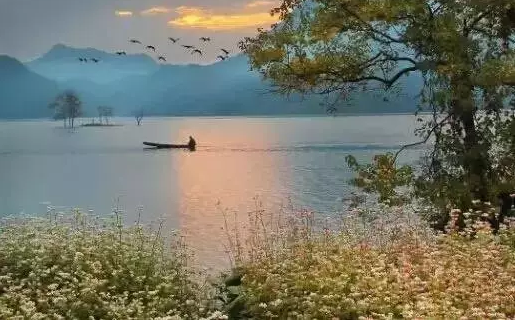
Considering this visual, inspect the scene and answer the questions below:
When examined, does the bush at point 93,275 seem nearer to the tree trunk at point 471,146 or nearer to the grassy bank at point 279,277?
the grassy bank at point 279,277

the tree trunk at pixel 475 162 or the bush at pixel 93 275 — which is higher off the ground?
the tree trunk at pixel 475 162

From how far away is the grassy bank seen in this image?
8.08 metres

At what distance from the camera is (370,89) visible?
18141 mm

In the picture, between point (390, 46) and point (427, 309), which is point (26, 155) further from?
point (427, 309)

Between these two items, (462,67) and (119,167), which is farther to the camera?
(119,167)

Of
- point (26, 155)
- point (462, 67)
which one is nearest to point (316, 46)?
point (462, 67)

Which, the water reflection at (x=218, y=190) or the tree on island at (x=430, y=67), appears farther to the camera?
the water reflection at (x=218, y=190)

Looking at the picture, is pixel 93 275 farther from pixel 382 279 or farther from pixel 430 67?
pixel 430 67

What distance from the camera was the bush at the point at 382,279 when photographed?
779 cm

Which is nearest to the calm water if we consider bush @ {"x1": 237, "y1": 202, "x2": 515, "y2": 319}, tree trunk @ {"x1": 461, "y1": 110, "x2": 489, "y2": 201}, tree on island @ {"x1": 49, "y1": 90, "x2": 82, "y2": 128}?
tree trunk @ {"x1": 461, "y1": 110, "x2": 489, "y2": 201}

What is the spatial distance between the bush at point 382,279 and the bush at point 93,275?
3.54ft

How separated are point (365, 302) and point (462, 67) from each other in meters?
8.59

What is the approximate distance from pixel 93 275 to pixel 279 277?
284 centimetres

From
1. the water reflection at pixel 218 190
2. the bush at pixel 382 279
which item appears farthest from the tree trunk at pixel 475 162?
the water reflection at pixel 218 190
